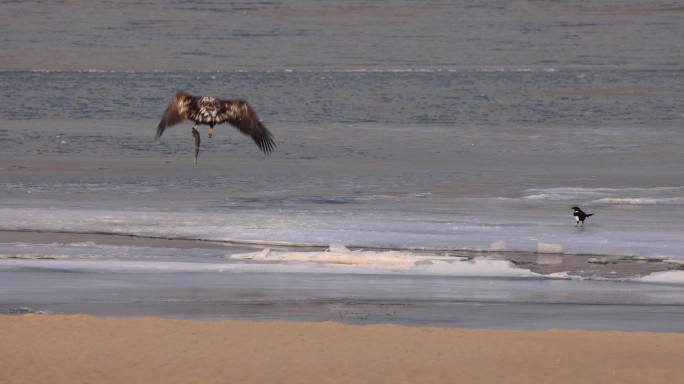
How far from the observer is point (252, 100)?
30.8 meters

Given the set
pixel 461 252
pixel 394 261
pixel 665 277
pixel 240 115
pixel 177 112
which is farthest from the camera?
pixel 240 115

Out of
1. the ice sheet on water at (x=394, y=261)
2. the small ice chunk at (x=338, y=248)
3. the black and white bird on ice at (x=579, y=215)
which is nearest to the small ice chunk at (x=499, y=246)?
the ice sheet on water at (x=394, y=261)

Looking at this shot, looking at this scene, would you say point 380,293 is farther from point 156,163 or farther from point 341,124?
point 341,124

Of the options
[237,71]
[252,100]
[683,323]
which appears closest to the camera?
[683,323]

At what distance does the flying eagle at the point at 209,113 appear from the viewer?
15.9m

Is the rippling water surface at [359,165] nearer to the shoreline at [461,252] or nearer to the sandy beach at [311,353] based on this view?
the shoreline at [461,252]

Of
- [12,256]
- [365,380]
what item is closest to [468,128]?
[12,256]

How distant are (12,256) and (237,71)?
2540 centimetres

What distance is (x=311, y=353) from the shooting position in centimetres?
870

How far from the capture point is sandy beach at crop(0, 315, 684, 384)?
8266mm

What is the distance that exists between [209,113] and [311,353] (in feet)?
24.5

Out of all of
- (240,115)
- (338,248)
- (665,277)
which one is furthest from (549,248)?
(240,115)

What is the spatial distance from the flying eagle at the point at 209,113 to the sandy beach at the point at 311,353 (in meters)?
6.55

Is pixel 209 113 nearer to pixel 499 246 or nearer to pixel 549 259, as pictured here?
pixel 499 246
